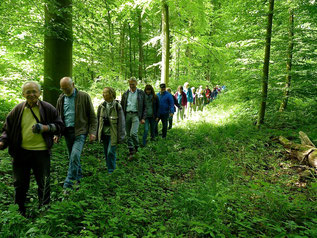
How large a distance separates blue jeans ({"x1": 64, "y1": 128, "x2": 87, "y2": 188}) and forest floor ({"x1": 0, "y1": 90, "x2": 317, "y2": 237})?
8.9 inches

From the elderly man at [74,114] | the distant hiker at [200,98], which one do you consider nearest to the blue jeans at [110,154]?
the elderly man at [74,114]

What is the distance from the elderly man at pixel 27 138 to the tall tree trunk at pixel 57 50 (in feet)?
9.21

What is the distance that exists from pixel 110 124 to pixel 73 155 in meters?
1.23

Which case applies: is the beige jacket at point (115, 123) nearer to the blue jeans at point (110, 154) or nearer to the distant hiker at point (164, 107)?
the blue jeans at point (110, 154)

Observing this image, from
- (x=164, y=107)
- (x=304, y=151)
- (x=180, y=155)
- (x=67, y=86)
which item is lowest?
(x=180, y=155)

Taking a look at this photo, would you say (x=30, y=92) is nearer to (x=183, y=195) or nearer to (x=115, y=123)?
(x=115, y=123)

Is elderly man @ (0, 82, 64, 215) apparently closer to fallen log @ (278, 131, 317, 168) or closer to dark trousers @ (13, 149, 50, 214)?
dark trousers @ (13, 149, 50, 214)

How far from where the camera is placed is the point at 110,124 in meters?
4.98

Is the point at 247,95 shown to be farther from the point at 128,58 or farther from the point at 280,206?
the point at 128,58

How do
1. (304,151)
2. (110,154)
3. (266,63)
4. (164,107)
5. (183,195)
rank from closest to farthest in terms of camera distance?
(183,195)
(110,154)
(304,151)
(164,107)
(266,63)

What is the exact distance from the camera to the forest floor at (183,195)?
279cm

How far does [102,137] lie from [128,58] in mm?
20957

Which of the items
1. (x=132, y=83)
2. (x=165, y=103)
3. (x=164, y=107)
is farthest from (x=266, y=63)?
(x=132, y=83)

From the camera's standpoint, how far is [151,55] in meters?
29.5
